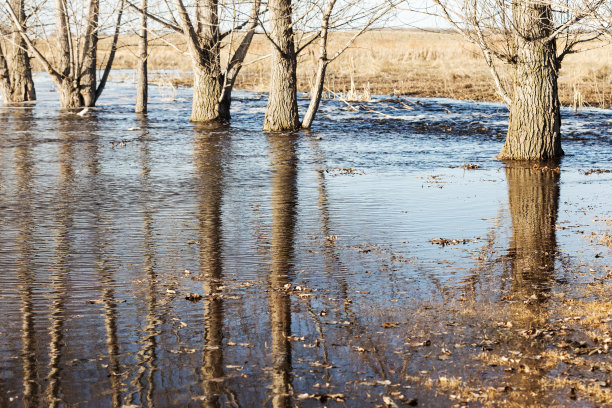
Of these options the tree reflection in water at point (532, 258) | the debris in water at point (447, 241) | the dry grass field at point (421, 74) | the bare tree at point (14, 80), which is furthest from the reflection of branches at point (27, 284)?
the bare tree at point (14, 80)

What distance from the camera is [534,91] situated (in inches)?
506

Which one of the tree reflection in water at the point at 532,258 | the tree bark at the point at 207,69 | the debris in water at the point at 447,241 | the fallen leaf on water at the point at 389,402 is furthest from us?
the tree bark at the point at 207,69

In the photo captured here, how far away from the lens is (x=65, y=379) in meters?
4.18

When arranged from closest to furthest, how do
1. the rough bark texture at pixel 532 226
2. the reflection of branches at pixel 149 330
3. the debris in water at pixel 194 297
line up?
1. the reflection of branches at pixel 149 330
2. the debris in water at pixel 194 297
3. the rough bark texture at pixel 532 226

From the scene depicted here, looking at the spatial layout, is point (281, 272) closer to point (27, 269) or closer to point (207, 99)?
point (27, 269)

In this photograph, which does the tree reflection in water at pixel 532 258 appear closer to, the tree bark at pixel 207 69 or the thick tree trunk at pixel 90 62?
the tree bark at pixel 207 69

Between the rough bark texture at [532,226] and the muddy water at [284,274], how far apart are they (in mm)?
28

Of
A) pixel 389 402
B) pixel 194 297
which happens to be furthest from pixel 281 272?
pixel 389 402

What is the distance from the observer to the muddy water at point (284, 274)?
419 cm

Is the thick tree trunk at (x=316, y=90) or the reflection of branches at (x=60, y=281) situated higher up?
the thick tree trunk at (x=316, y=90)

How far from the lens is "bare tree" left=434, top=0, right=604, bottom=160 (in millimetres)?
12352

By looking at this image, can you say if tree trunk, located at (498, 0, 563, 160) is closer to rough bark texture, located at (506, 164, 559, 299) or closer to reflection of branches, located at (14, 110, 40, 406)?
rough bark texture, located at (506, 164, 559, 299)

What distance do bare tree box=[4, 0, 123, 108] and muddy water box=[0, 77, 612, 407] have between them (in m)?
8.70

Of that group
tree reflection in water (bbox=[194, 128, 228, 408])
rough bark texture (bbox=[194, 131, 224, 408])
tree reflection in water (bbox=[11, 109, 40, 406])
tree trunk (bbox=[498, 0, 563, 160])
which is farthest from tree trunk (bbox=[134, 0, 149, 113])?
tree trunk (bbox=[498, 0, 563, 160])
